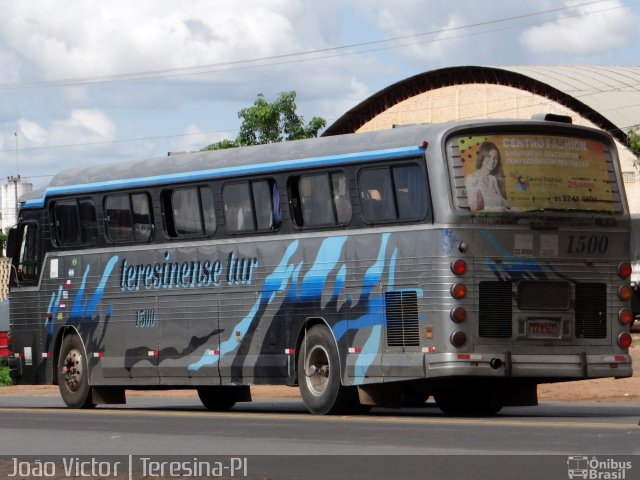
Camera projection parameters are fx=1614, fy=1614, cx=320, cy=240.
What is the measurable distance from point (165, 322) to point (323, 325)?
3.31m

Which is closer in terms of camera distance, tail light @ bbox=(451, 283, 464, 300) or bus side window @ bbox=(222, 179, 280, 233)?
tail light @ bbox=(451, 283, 464, 300)

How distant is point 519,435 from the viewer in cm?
1455

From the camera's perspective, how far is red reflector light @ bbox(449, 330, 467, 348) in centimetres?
1764

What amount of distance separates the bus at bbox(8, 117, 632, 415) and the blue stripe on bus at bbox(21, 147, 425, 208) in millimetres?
25

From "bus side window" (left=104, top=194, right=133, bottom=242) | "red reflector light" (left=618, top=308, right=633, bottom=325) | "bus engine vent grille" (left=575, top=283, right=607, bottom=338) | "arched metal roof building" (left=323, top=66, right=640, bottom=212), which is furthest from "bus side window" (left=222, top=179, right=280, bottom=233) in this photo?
"arched metal roof building" (left=323, top=66, right=640, bottom=212)

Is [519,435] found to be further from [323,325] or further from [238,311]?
[238,311]

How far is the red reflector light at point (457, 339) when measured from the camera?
1764cm

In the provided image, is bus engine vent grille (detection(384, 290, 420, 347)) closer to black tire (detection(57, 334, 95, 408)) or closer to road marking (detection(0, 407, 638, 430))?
road marking (detection(0, 407, 638, 430))

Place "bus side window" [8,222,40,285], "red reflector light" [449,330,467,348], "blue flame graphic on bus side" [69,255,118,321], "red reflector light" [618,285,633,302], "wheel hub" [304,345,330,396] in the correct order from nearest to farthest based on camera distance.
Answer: "red reflector light" [449,330,467,348] → "red reflector light" [618,285,633,302] → "wheel hub" [304,345,330,396] → "blue flame graphic on bus side" [69,255,118,321] → "bus side window" [8,222,40,285]

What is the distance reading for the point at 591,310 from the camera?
1856 centimetres

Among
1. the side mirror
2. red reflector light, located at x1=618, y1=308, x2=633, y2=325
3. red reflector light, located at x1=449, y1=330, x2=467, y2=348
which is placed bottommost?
red reflector light, located at x1=449, y1=330, x2=467, y2=348

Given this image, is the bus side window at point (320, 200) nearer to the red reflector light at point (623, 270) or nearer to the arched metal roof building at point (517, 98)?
the red reflector light at point (623, 270)

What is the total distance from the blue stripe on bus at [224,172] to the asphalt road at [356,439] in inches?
119

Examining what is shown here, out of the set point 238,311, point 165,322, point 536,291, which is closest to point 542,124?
point 536,291
